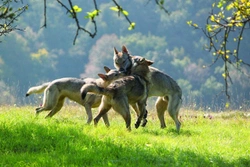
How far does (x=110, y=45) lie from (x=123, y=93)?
77077mm

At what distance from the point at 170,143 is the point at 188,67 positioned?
74.4 metres

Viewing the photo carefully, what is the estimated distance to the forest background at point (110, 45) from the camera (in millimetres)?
A: 78062

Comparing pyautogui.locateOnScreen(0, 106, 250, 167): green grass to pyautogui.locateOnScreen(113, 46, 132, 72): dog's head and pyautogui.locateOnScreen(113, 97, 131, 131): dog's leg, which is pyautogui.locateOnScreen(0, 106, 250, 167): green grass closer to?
pyautogui.locateOnScreen(113, 97, 131, 131): dog's leg

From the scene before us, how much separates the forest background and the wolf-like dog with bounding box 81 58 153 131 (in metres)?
62.9

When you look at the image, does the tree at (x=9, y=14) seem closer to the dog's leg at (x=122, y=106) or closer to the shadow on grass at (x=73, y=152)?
the shadow on grass at (x=73, y=152)

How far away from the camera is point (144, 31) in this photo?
307 ft

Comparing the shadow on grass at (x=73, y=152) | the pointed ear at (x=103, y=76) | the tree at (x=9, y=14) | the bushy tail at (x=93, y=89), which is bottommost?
the shadow on grass at (x=73, y=152)

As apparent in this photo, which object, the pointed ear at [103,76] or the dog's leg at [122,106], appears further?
the pointed ear at [103,76]

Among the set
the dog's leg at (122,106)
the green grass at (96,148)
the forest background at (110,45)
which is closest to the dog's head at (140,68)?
the dog's leg at (122,106)

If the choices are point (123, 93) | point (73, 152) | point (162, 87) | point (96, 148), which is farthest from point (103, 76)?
point (73, 152)

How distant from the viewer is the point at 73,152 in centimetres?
867

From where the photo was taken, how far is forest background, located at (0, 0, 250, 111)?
256 feet

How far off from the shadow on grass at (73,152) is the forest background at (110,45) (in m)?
65.8

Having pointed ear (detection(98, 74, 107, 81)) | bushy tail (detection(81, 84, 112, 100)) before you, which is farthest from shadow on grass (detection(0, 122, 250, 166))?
pointed ear (detection(98, 74, 107, 81))
